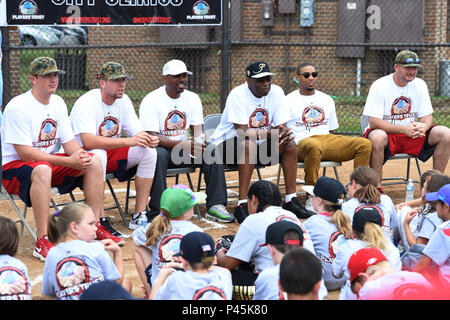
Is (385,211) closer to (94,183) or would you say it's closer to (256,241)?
(256,241)

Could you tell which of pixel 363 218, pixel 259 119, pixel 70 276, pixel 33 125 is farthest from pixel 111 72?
pixel 363 218

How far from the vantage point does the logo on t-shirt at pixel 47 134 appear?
646 centimetres

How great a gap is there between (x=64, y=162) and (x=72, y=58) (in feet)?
38.1

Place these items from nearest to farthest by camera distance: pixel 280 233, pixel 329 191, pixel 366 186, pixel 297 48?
pixel 280 233
pixel 329 191
pixel 366 186
pixel 297 48

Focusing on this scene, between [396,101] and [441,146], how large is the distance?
714 millimetres

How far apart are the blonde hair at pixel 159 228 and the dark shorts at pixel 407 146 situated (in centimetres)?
390

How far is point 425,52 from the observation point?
17062mm

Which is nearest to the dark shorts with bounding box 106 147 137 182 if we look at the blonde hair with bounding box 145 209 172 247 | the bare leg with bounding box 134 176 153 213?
the bare leg with bounding box 134 176 153 213

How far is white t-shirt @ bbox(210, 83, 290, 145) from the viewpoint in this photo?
7.58 m

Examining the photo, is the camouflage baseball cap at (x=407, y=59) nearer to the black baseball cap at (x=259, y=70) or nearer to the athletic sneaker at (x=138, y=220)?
the black baseball cap at (x=259, y=70)

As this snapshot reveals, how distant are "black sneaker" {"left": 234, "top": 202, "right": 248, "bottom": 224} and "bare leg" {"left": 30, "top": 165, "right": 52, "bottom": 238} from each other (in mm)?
2061

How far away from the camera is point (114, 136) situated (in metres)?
7.17

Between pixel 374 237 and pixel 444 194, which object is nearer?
pixel 374 237

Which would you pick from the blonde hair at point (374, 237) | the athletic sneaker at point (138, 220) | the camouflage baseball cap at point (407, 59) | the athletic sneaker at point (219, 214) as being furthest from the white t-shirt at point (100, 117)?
the blonde hair at point (374, 237)
